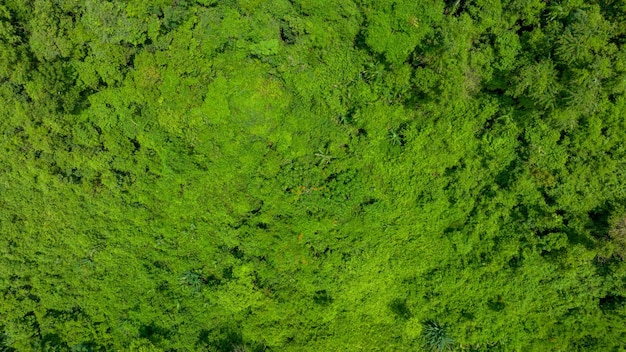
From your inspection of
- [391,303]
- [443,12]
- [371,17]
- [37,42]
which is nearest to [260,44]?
[371,17]

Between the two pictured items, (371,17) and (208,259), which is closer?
(371,17)

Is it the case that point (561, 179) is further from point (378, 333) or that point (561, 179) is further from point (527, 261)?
point (378, 333)

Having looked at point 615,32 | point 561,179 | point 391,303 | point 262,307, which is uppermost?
point 615,32

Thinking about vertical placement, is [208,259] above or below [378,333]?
below

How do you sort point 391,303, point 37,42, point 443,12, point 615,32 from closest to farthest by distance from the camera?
point 615,32 → point 37,42 → point 443,12 → point 391,303

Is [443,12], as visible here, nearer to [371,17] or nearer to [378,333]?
[371,17]

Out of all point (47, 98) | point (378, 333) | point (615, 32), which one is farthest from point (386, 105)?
point (47, 98)

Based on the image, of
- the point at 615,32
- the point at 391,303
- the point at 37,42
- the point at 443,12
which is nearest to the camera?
the point at 615,32
